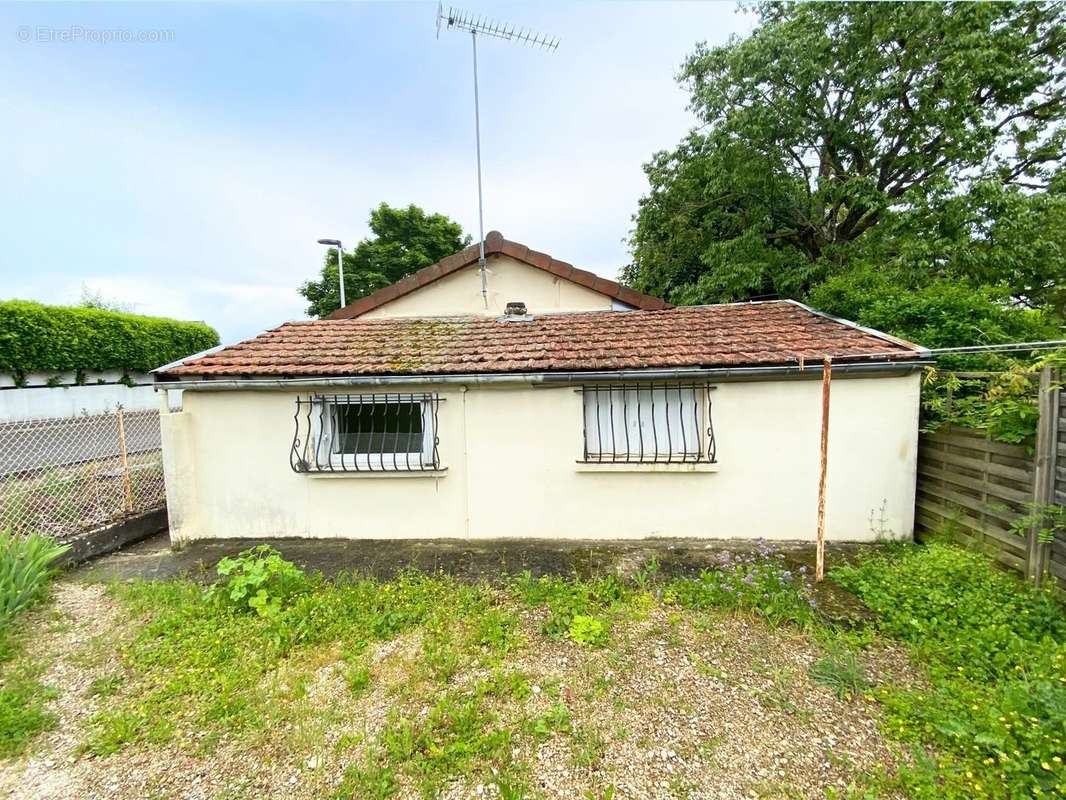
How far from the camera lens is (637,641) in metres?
3.65

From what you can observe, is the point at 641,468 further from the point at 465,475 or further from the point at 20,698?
the point at 20,698

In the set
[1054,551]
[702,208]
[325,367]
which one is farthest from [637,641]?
[702,208]

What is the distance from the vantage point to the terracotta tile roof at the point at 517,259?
905 centimetres

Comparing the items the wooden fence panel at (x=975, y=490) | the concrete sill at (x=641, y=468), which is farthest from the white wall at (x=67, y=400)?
the wooden fence panel at (x=975, y=490)

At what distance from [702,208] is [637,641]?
15.0 metres

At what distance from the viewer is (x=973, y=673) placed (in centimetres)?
301

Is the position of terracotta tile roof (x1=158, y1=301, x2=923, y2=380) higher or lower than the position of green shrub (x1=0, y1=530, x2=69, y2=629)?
higher

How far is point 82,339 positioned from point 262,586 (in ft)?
63.7

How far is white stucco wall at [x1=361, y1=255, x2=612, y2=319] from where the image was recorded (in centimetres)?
934

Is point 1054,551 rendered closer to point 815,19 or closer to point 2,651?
point 2,651

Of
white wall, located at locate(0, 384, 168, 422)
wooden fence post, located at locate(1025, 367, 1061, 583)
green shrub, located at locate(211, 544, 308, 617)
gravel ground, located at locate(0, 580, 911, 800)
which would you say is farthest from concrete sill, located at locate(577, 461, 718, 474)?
white wall, located at locate(0, 384, 168, 422)

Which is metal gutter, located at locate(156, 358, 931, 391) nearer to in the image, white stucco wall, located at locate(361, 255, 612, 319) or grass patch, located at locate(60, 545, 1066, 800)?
grass patch, located at locate(60, 545, 1066, 800)

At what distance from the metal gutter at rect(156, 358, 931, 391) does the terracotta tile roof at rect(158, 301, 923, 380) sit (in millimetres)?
82

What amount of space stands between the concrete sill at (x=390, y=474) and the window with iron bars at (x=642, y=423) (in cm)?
209
